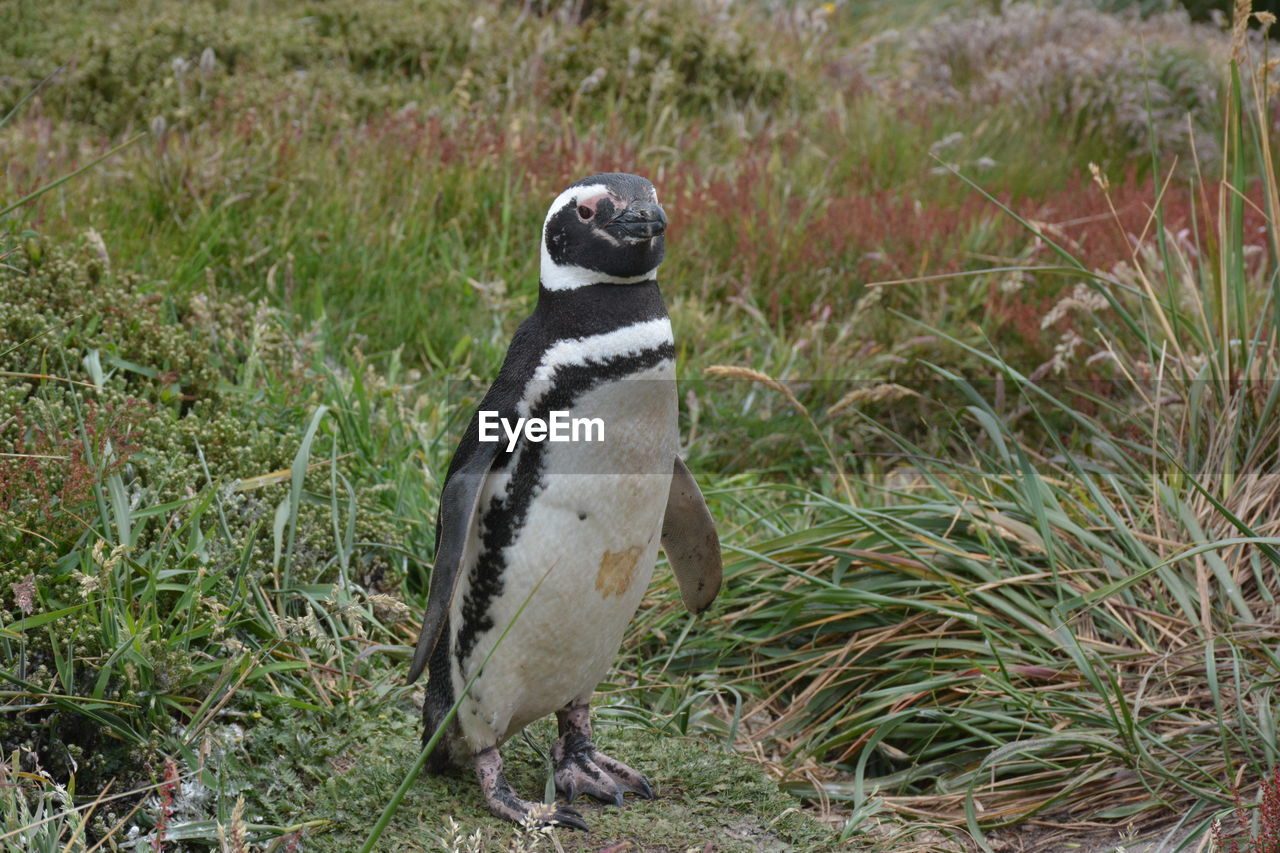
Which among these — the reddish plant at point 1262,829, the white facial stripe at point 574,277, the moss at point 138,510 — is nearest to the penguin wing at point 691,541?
the white facial stripe at point 574,277

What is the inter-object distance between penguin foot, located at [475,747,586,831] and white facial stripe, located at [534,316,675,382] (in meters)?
0.94

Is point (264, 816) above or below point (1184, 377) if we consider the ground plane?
below

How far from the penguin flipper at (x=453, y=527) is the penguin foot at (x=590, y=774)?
1.70ft

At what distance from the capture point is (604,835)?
9.37 ft

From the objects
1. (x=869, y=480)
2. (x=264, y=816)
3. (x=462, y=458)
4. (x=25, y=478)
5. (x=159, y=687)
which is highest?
(x=462, y=458)

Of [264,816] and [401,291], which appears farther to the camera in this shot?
[401,291]

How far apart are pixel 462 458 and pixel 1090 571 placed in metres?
1.87

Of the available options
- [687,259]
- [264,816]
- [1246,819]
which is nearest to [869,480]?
[687,259]

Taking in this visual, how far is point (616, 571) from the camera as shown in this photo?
108 inches

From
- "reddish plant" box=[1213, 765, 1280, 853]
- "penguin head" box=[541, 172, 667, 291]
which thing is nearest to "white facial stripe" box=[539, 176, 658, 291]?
"penguin head" box=[541, 172, 667, 291]

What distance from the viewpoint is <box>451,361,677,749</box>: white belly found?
Result: 2621 mm

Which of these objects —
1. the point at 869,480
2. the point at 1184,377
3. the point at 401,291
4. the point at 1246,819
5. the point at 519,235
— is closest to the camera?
the point at 1246,819

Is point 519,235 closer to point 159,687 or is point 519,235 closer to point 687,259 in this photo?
point 687,259

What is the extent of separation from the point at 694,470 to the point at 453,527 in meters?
2.49
